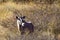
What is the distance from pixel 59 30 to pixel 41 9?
1.05 metres

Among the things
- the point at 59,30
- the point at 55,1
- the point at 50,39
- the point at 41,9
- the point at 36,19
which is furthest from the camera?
the point at 55,1

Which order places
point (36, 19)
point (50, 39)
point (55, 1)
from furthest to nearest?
1. point (55, 1)
2. point (36, 19)
3. point (50, 39)

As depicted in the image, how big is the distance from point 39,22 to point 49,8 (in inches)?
31.0

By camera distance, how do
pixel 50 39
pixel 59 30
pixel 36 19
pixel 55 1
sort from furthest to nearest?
1. pixel 55 1
2. pixel 36 19
3. pixel 59 30
4. pixel 50 39

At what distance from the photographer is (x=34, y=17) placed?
5633mm

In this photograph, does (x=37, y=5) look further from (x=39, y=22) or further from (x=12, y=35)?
(x=12, y=35)

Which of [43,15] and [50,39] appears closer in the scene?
[50,39]

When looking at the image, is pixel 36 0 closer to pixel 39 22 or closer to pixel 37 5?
pixel 37 5

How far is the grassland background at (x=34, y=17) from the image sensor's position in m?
4.93

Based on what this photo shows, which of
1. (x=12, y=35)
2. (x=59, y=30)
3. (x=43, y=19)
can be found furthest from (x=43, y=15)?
(x=12, y=35)

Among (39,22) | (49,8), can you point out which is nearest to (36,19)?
(39,22)

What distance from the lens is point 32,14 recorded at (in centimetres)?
576

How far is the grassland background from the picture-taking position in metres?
4.93

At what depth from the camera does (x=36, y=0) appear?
6.40 meters
